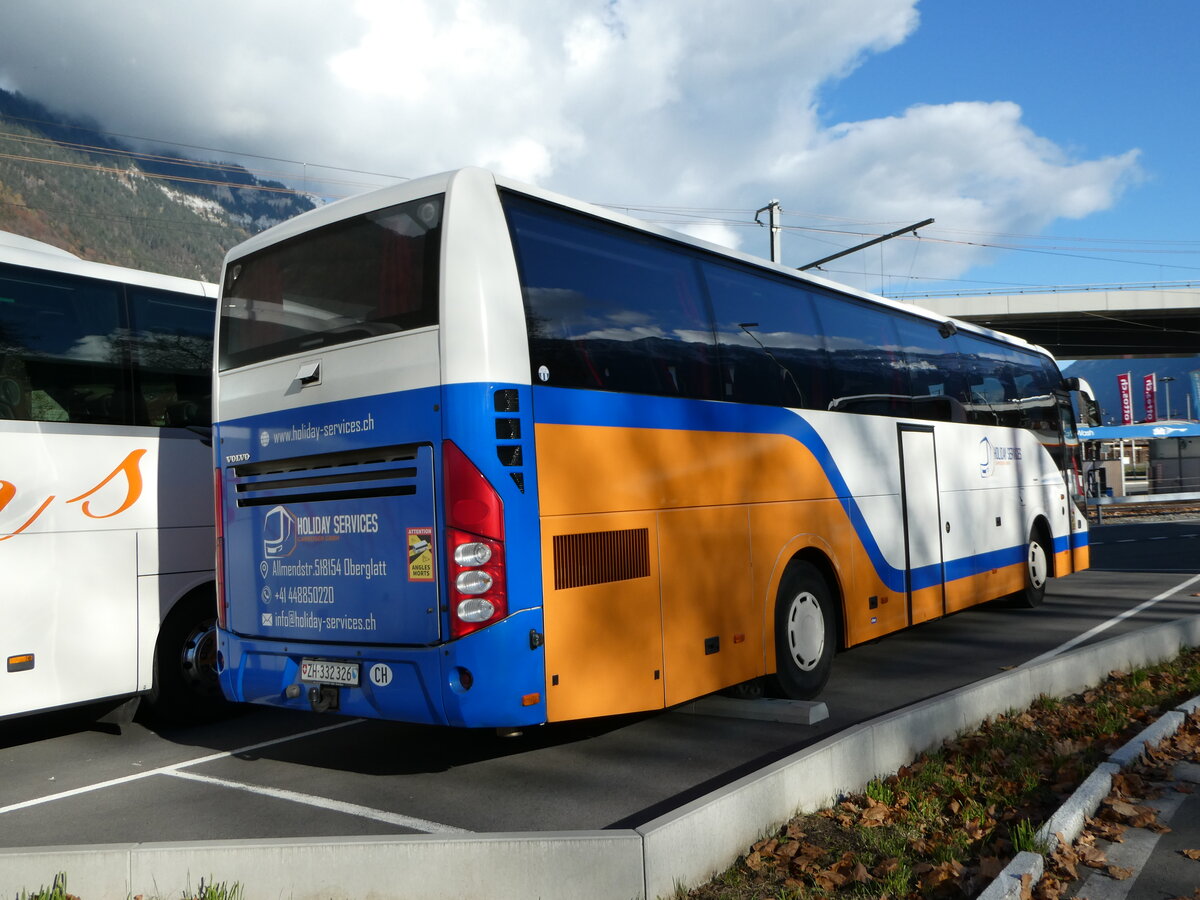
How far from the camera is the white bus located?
6887 millimetres

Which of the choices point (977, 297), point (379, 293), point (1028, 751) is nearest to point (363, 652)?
point (379, 293)

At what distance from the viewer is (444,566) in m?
5.47

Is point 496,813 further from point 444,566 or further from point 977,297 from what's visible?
point 977,297

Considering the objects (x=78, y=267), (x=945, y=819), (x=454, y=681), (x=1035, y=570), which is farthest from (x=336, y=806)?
(x=1035, y=570)

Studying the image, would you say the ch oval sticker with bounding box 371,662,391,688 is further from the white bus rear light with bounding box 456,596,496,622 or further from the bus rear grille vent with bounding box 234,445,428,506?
the bus rear grille vent with bounding box 234,445,428,506

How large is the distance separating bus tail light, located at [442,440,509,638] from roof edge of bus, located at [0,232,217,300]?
3.80 m

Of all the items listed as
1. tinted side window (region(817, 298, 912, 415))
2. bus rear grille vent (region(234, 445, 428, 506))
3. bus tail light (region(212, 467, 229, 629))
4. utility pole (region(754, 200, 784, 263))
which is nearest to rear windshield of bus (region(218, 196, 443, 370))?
bus rear grille vent (region(234, 445, 428, 506))

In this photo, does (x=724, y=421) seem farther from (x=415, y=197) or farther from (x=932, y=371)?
(x=932, y=371)

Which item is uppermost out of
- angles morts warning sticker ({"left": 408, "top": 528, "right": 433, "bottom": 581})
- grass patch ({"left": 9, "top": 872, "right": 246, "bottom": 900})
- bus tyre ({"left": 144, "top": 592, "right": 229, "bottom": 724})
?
angles morts warning sticker ({"left": 408, "top": 528, "right": 433, "bottom": 581})

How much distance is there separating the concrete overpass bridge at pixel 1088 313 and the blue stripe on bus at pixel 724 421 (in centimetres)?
3474

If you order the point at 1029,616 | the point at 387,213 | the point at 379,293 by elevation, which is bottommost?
the point at 1029,616

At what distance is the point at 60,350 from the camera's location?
7.28 m

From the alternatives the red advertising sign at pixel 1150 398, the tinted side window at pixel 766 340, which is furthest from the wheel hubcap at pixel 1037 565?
the red advertising sign at pixel 1150 398

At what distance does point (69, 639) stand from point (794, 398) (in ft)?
18.6
